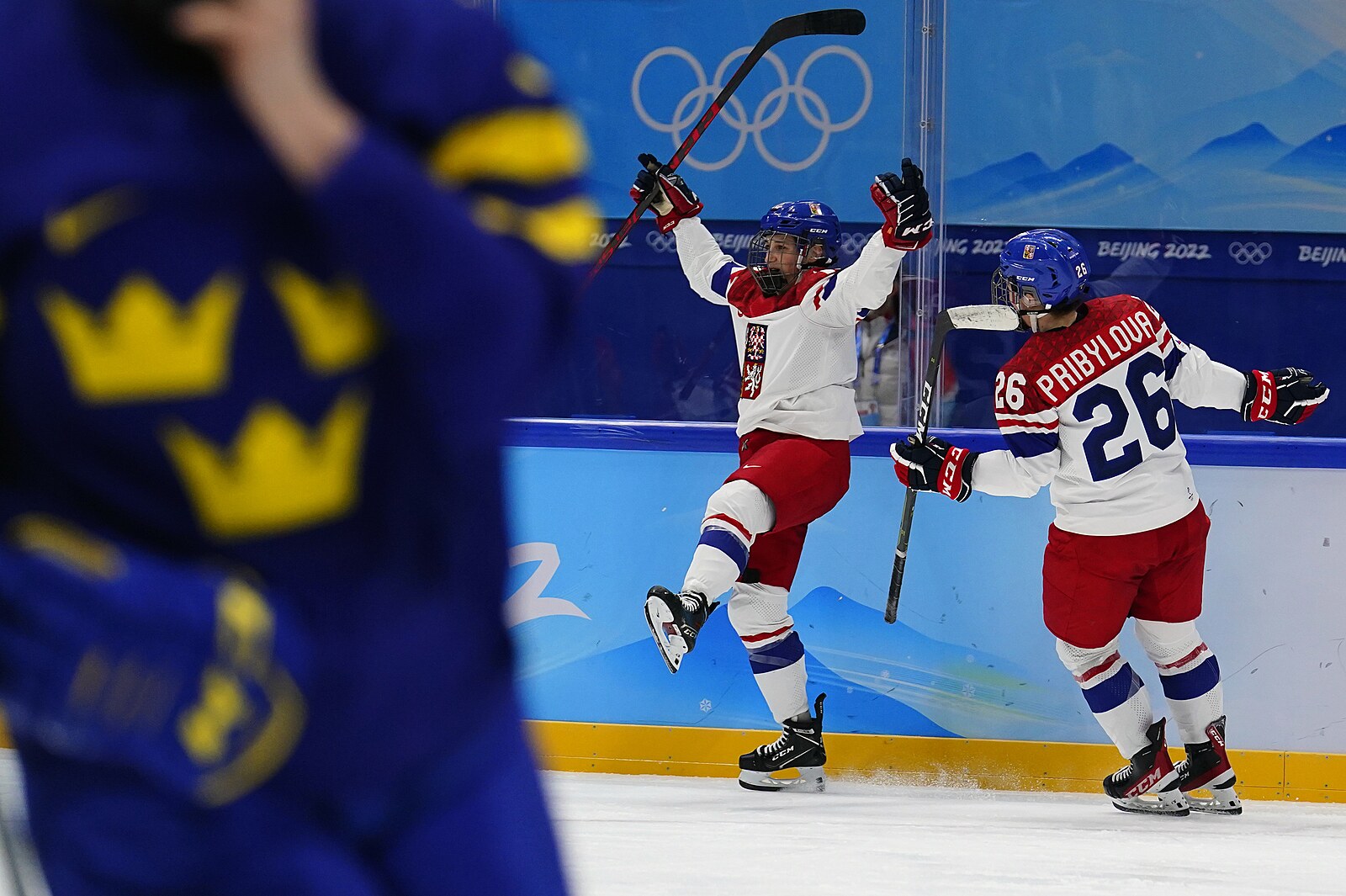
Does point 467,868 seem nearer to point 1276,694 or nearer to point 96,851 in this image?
point 96,851

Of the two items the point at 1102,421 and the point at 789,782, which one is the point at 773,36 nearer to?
the point at 1102,421

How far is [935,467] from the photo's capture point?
160 inches

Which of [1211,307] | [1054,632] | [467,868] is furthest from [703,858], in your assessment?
[1211,307]

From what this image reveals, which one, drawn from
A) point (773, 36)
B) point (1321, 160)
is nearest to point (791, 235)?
point (773, 36)

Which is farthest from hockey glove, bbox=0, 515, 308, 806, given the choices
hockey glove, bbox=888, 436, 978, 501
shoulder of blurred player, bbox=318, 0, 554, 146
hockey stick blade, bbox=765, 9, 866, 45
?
hockey stick blade, bbox=765, 9, 866, 45

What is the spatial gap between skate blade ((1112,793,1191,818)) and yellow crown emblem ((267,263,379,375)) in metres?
3.65

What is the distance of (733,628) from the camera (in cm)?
445

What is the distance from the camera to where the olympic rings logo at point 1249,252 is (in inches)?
192

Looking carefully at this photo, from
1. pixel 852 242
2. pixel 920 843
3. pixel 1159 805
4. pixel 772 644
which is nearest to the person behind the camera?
pixel 920 843

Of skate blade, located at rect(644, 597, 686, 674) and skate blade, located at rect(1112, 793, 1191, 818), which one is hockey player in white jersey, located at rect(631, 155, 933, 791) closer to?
skate blade, located at rect(644, 597, 686, 674)

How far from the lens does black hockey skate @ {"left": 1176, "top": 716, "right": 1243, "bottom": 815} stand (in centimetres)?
393

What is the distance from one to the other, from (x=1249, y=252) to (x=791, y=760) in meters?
2.22

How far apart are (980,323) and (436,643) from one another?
369 centimetres

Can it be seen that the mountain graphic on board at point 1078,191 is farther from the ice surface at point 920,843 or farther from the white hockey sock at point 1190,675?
the ice surface at point 920,843
